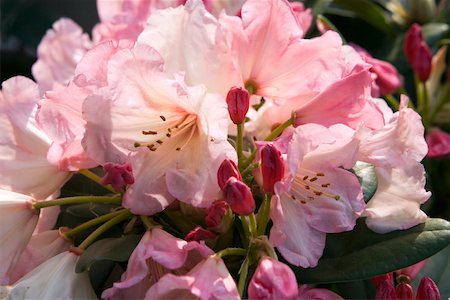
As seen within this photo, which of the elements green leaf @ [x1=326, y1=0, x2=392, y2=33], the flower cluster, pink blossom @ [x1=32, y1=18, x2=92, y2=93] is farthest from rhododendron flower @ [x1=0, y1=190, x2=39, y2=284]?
green leaf @ [x1=326, y1=0, x2=392, y2=33]

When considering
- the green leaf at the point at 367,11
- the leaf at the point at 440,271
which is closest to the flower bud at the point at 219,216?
the leaf at the point at 440,271

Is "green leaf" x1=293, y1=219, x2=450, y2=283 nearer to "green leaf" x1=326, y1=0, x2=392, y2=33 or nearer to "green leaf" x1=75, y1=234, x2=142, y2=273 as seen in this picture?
"green leaf" x1=75, y1=234, x2=142, y2=273

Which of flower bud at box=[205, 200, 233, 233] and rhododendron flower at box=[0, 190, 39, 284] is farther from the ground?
flower bud at box=[205, 200, 233, 233]

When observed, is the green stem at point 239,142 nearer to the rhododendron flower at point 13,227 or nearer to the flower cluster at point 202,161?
the flower cluster at point 202,161

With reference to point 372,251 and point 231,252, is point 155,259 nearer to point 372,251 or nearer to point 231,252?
point 231,252

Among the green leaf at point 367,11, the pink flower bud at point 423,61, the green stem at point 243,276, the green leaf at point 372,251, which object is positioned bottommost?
the green leaf at point 367,11

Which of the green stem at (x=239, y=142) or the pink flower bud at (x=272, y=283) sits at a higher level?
the green stem at (x=239, y=142)
